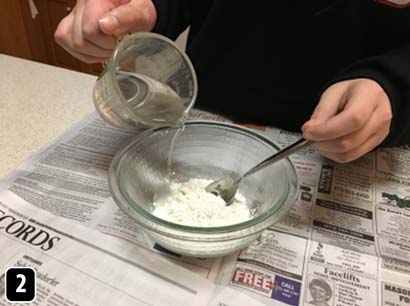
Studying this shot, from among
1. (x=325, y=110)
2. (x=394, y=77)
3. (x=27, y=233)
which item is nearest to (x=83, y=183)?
(x=27, y=233)

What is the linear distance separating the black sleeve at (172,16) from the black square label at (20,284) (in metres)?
0.43

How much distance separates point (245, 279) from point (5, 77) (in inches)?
27.3

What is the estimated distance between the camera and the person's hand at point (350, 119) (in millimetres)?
483

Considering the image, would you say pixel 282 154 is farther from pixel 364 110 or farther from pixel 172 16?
pixel 172 16

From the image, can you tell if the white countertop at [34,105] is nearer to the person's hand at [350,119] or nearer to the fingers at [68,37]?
the fingers at [68,37]

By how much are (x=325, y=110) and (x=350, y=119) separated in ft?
0.13

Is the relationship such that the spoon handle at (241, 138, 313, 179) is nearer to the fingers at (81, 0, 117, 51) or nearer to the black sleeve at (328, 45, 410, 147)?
the black sleeve at (328, 45, 410, 147)

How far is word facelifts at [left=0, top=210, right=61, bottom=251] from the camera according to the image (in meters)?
0.52

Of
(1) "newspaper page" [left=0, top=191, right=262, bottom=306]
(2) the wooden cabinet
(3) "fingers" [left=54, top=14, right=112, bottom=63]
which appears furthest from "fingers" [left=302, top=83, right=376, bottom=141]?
(2) the wooden cabinet

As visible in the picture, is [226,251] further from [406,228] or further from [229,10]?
[229,10]

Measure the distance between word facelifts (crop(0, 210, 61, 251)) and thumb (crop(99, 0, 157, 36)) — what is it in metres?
0.27

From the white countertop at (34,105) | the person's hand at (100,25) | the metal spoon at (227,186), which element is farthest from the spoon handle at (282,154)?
the white countertop at (34,105)

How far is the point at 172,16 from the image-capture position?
0.78m

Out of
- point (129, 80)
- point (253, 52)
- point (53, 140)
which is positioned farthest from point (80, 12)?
point (253, 52)
